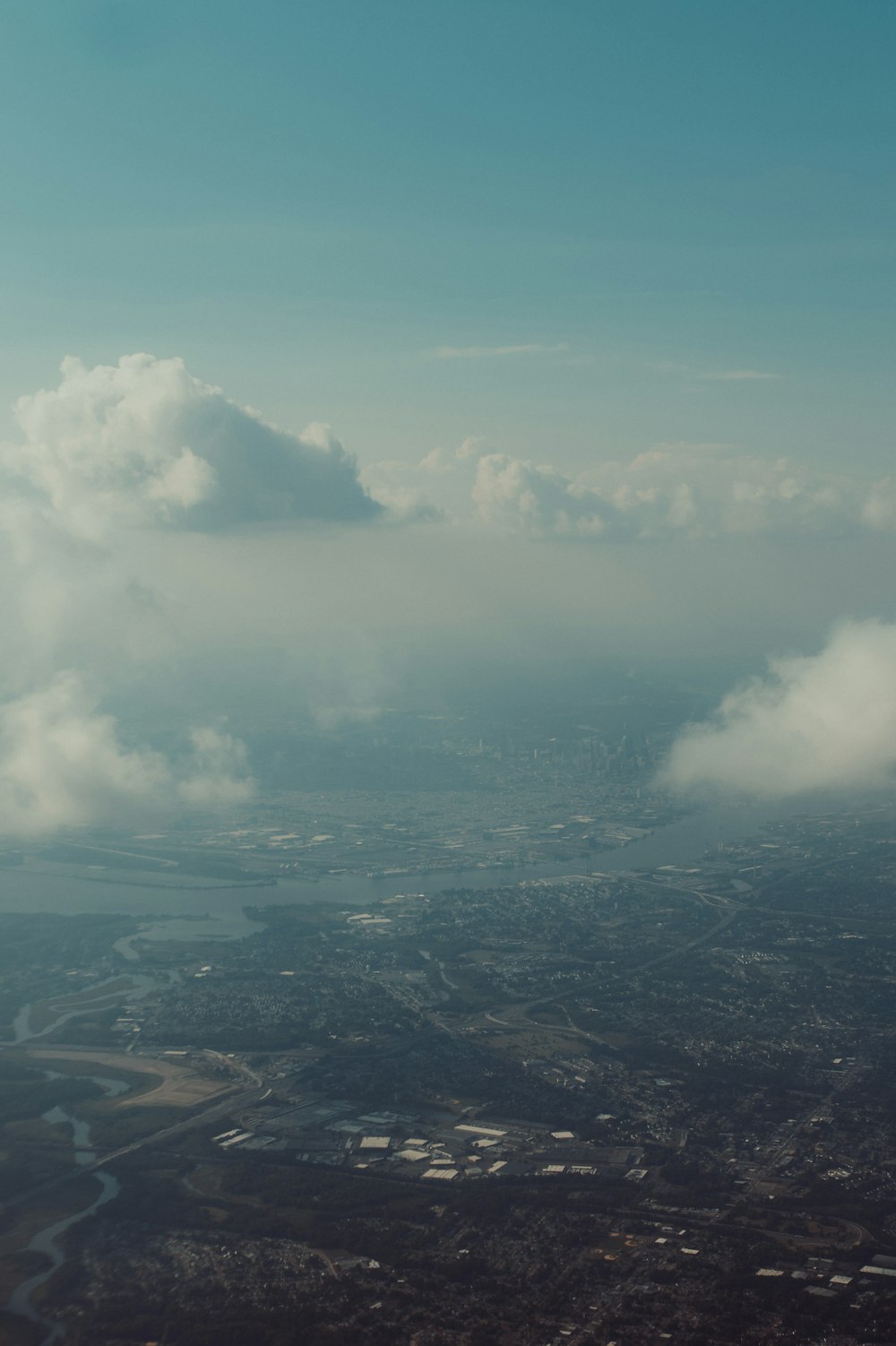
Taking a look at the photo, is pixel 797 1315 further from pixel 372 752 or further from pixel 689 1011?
pixel 372 752

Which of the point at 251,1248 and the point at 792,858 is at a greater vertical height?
the point at 792,858

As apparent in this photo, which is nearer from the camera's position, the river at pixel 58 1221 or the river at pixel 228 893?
the river at pixel 58 1221

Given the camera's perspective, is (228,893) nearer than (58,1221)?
No

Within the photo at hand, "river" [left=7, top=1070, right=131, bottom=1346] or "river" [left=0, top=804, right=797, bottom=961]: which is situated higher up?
"river" [left=0, top=804, right=797, bottom=961]

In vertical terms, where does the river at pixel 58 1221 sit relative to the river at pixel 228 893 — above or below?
below

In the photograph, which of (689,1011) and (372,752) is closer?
(689,1011)

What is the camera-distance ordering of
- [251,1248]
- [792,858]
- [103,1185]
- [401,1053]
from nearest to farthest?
[251,1248] < [103,1185] < [401,1053] < [792,858]

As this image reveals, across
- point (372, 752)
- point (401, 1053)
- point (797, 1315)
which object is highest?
point (372, 752)

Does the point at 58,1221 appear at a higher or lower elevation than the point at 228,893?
lower

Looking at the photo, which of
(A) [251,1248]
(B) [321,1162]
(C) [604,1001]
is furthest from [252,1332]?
(C) [604,1001]

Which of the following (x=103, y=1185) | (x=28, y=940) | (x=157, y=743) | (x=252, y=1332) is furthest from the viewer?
(x=157, y=743)

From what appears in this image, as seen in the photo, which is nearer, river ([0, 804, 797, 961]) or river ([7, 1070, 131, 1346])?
river ([7, 1070, 131, 1346])
